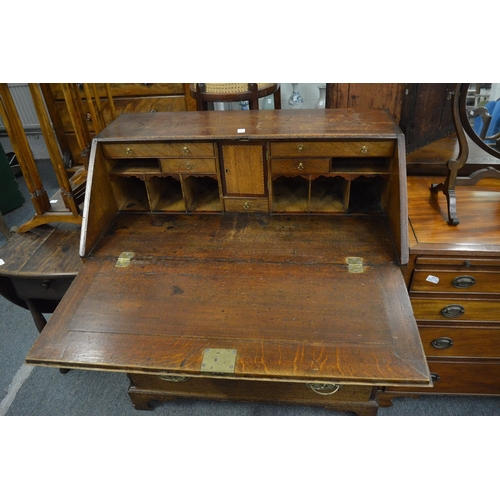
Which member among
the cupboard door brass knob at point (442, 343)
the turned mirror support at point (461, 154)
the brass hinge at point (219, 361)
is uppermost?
the turned mirror support at point (461, 154)

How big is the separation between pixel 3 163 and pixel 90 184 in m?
2.34

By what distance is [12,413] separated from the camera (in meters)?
2.12

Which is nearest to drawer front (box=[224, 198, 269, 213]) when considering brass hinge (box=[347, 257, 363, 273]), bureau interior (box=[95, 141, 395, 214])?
bureau interior (box=[95, 141, 395, 214])

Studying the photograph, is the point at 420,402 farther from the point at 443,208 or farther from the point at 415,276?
the point at 443,208

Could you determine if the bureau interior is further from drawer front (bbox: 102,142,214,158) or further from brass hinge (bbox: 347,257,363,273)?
brass hinge (bbox: 347,257,363,273)

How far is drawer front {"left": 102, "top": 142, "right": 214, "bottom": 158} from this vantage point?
1696 millimetres

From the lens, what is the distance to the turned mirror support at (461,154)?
1.62 metres

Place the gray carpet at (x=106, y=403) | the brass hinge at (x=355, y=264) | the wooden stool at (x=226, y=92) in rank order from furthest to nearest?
the wooden stool at (x=226, y=92) → the gray carpet at (x=106, y=403) → the brass hinge at (x=355, y=264)

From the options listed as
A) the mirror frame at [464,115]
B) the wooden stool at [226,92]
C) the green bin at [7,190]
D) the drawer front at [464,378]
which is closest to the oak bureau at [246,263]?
the mirror frame at [464,115]

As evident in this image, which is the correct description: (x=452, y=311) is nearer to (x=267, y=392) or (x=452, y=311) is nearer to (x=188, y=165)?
(x=267, y=392)

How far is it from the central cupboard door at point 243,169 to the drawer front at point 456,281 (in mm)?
756

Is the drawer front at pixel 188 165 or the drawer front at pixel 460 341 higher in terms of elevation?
the drawer front at pixel 188 165

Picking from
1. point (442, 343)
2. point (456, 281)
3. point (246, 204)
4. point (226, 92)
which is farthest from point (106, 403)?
point (226, 92)

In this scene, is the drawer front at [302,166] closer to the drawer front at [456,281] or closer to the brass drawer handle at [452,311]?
the drawer front at [456,281]
